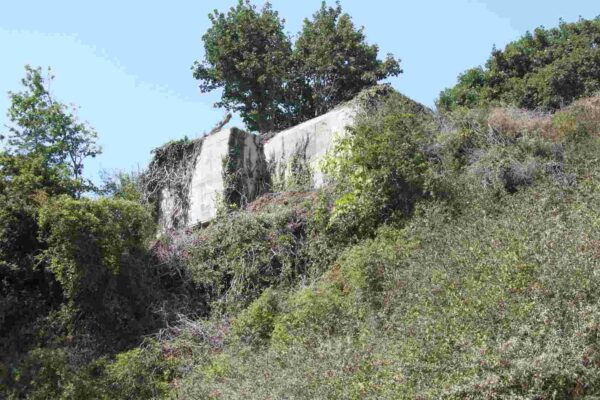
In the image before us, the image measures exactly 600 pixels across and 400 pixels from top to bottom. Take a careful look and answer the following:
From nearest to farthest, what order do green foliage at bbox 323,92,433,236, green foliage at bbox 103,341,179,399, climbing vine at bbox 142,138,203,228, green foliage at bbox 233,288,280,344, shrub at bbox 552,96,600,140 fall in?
green foliage at bbox 103,341,179,399 → green foliage at bbox 233,288,280,344 → green foliage at bbox 323,92,433,236 → shrub at bbox 552,96,600,140 → climbing vine at bbox 142,138,203,228

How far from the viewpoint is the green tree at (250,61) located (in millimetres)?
23672

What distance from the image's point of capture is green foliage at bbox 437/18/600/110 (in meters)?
20.7

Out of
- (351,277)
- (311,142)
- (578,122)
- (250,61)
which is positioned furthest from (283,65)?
(351,277)

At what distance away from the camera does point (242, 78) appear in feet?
78.9

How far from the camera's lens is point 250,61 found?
23547 mm

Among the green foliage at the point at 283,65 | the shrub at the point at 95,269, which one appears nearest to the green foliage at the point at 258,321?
the shrub at the point at 95,269

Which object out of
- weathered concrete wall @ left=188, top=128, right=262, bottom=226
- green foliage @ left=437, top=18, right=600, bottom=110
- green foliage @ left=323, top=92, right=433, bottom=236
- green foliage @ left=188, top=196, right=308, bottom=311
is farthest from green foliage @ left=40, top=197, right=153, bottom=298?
green foliage @ left=437, top=18, right=600, bottom=110

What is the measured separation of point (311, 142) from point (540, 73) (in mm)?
8030

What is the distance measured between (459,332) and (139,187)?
11021 mm

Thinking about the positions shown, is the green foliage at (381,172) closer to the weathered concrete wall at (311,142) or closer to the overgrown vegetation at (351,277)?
the overgrown vegetation at (351,277)

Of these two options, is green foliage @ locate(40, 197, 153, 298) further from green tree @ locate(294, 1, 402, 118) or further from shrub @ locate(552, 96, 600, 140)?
green tree @ locate(294, 1, 402, 118)

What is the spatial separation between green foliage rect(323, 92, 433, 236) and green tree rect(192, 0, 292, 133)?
9404 millimetres

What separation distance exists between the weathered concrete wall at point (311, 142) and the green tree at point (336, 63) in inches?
236

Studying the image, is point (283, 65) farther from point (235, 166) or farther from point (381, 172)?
point (381, 172)
